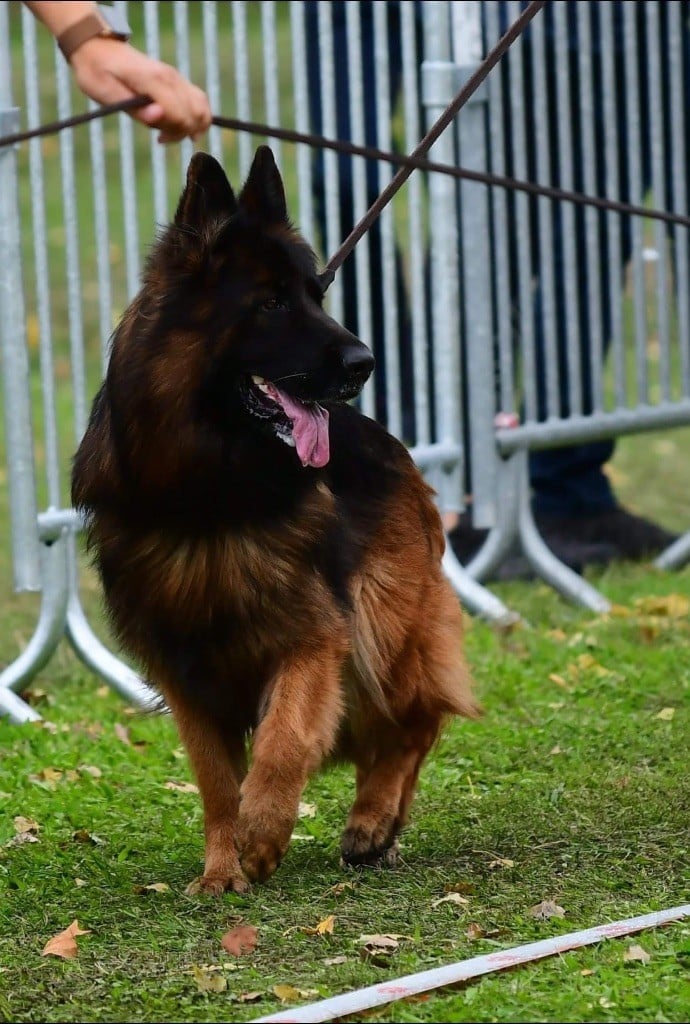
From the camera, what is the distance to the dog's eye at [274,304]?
3805 mm

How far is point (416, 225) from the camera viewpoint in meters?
6.83

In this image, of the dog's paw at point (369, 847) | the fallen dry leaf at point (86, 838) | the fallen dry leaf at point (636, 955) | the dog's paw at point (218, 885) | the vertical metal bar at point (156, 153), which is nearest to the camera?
the fallen dry leaf at point (636, 955)

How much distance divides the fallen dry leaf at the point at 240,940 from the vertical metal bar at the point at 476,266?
140 inches

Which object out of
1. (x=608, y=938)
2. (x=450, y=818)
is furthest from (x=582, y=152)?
(x=608, y=938)

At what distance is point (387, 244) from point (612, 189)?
1.08m

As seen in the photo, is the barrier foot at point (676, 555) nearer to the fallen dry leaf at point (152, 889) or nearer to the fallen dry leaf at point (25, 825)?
the fallen dry leaf at point (25, 825)

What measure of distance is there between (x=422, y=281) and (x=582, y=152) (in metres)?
0.93

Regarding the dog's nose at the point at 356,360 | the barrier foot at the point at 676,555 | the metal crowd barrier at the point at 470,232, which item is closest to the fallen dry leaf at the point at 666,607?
the metal crowd barrier at the point at 470,232

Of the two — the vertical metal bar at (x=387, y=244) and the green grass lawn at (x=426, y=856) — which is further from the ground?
the vertical metal bar at (x=387, y=244)

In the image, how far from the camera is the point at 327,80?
6473 millimetres

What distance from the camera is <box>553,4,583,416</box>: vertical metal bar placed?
7008 mm

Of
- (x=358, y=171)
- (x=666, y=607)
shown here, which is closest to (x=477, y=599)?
(x=666, y=607)

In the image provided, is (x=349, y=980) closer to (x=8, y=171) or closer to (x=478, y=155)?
(x=8, y=171)

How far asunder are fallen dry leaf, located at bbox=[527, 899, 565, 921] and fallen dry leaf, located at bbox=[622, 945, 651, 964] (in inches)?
12.8
